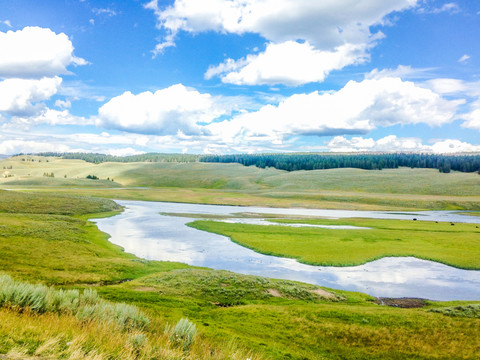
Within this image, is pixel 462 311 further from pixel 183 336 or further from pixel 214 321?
pixel 183 336

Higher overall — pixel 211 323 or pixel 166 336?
pixel 166 336

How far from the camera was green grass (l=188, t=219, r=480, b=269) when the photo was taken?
1685 inches

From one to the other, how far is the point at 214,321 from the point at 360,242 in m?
39.7

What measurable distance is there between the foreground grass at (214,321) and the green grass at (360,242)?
1540cm

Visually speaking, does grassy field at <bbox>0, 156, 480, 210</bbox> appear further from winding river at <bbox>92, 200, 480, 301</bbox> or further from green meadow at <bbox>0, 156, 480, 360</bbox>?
winding river at <bbox>92, 200, 480, 301</bbox>

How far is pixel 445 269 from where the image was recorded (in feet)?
127

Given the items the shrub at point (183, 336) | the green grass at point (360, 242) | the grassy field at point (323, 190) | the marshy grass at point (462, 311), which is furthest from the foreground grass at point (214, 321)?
the grassy field at point (323, 190)

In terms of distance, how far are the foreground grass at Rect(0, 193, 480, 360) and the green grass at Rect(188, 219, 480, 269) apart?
50.5ft

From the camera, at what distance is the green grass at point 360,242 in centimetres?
4280

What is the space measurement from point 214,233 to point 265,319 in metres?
40.3

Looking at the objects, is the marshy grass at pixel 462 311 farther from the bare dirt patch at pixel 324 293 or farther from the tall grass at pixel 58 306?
the tall grass at pixel 58 306

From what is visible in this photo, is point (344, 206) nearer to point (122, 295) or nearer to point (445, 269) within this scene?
point (445, 269)

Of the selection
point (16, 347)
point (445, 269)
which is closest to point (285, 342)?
point (16, 347)

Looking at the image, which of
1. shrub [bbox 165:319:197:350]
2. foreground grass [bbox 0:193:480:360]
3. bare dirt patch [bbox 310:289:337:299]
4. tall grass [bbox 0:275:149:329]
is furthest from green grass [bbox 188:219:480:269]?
tall grass [bbox 0:275:149:329]
